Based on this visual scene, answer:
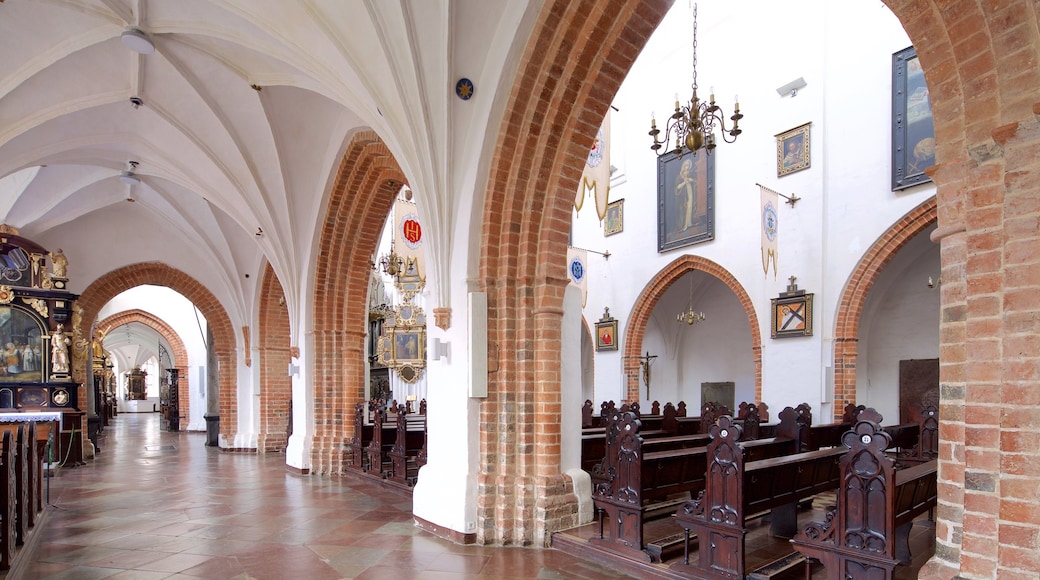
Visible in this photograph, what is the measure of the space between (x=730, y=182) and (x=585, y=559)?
11354mm

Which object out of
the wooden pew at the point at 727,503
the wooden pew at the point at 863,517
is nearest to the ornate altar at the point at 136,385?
the wooden pew at the point at 727,503

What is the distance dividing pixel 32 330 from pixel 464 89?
11.7 meters

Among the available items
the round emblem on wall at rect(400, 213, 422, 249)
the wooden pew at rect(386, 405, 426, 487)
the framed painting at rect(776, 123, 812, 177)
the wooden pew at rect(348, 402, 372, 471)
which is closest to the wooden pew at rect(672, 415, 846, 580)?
the wooden pew at rect(386, 405, 426, 487)

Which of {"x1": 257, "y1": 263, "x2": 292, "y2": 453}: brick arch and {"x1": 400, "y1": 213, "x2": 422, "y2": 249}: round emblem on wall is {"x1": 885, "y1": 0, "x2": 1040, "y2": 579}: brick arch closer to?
{"x1": 400, "y1": 213, "x2": 422, "y2": 249}: round emblem on wall

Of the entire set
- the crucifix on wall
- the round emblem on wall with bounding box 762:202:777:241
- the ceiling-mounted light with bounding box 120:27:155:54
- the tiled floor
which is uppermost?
the ceiling-mounted light with bounding box 120:27:155:54

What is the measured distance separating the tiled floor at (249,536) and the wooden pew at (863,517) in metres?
1.70

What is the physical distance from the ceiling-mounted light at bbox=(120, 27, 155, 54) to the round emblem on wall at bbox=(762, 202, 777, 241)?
11.0 m

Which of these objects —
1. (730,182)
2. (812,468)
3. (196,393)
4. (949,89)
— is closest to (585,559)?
(812,468)

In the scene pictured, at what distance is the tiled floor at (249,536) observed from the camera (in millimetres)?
5012

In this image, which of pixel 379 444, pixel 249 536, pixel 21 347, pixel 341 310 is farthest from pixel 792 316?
pixel 21 347

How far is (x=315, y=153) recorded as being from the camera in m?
9.85

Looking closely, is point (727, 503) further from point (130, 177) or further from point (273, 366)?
point (130, 177)

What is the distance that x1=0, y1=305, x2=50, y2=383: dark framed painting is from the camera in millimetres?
11836

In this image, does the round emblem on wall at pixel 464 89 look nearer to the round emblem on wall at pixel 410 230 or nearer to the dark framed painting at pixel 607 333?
the round emblem on wall at pixel 410 230
